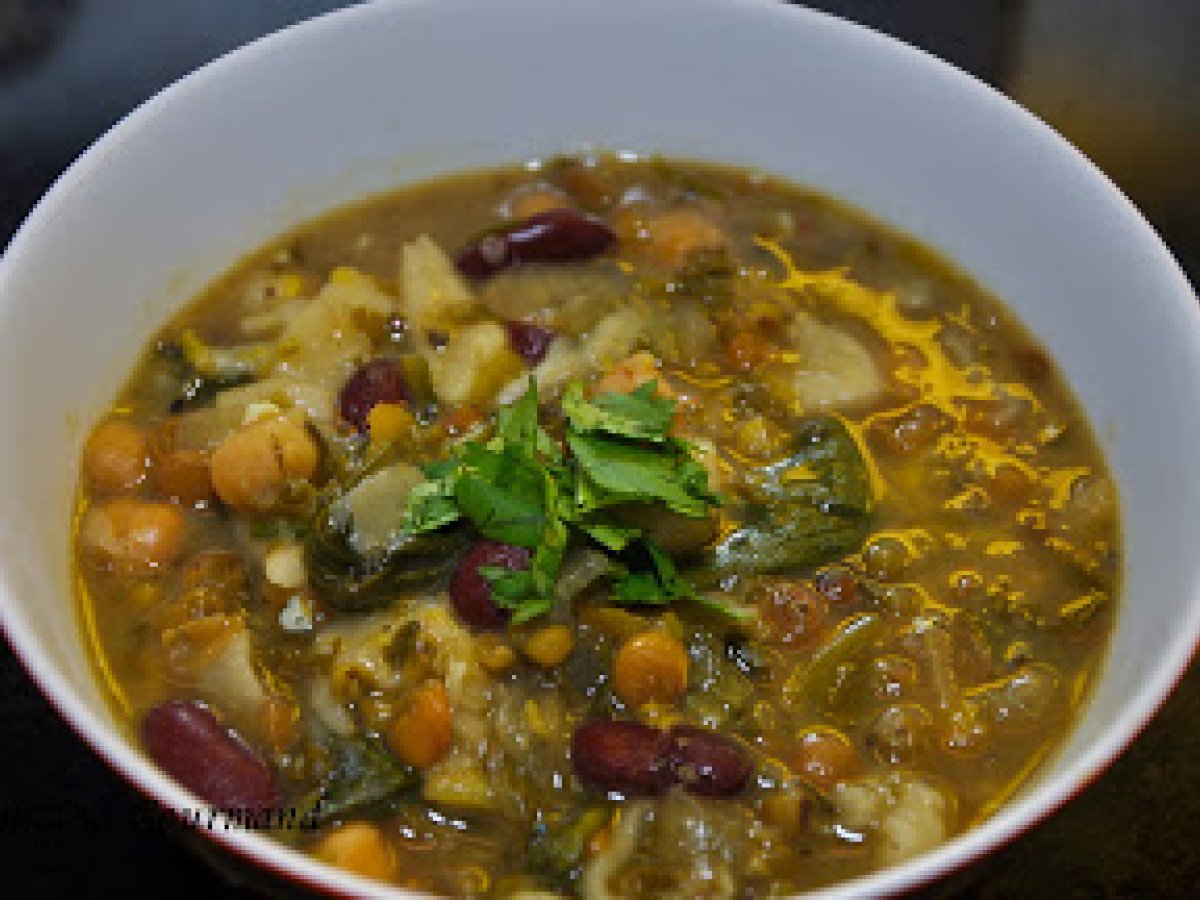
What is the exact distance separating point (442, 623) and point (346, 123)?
61.2 inches

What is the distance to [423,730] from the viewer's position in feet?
9.45

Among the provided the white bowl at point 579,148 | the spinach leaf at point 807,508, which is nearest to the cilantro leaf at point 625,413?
the spinach leaf at point 807,508

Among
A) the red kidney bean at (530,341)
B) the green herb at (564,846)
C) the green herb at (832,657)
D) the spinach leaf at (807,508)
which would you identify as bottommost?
the green herb at (564,846)

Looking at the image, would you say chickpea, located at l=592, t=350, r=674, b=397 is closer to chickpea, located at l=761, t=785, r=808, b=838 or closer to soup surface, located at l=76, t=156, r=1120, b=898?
soup surface, located at l=76, t=156, r=1120, b=898

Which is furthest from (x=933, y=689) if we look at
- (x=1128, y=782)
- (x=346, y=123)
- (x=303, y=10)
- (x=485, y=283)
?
(x=303, y=10)

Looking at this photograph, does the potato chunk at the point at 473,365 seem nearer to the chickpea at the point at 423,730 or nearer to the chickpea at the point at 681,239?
the chickpea at the point at 681,239

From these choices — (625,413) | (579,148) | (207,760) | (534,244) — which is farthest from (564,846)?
(579,148)

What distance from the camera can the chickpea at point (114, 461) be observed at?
11.1ft

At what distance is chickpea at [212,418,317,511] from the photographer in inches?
128

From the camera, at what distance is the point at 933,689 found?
306cm

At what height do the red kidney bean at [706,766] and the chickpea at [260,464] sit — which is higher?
the chickpea at [260,464]

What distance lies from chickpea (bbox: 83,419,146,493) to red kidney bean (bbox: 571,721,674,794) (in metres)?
1.20

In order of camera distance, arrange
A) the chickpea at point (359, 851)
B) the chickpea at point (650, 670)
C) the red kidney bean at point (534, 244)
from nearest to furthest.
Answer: the chickpea at point (359, 851) < the chickpea at point (650, 670) < the red kidney bean at point (534, 244)

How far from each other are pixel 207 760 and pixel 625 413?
103 cm
